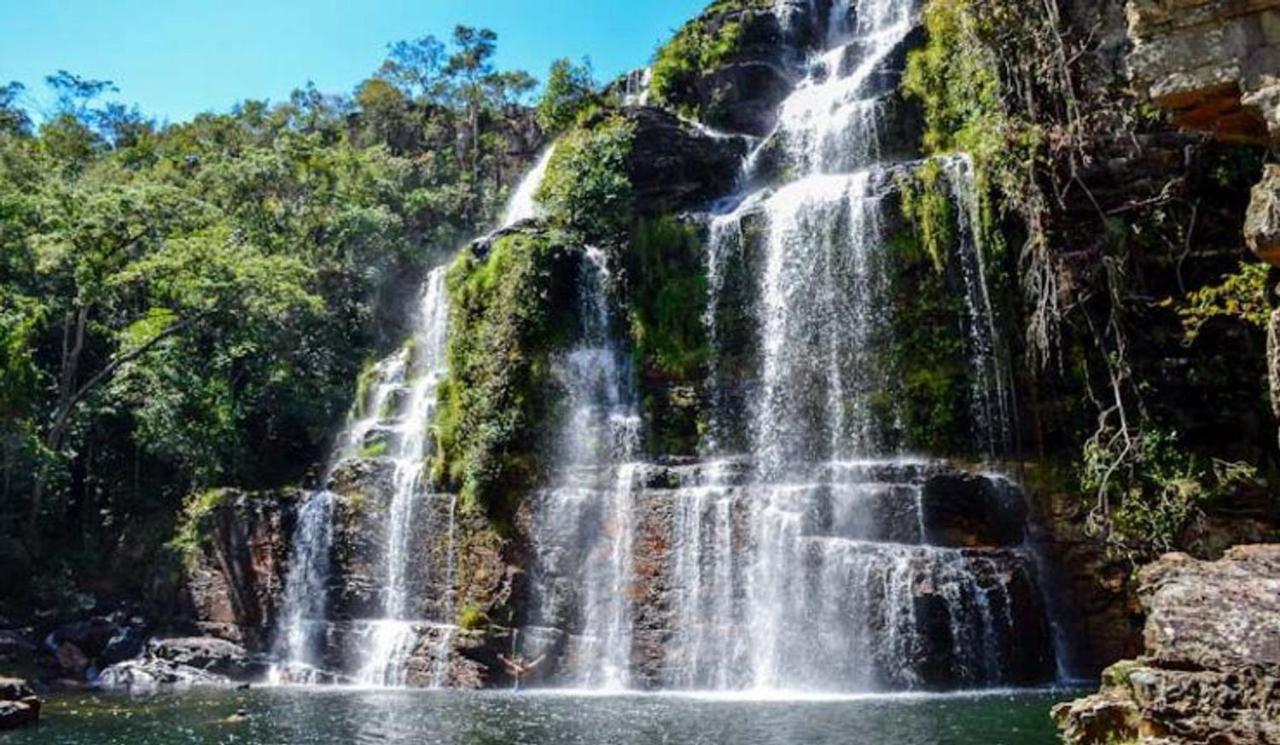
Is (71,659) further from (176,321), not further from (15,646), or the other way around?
(176,321)

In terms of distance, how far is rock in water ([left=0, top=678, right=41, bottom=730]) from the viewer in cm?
1562

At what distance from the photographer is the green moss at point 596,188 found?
1024 inches

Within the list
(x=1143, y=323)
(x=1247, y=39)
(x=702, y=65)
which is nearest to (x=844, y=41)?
(x=702, y=65)

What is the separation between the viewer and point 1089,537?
18.6 metres

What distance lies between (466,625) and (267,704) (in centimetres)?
425

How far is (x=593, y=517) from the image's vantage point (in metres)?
21.4

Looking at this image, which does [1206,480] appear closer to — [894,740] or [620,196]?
[894,740]

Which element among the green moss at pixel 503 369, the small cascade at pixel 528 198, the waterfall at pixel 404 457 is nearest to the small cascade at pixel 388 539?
the waterfall at pixel 404 457

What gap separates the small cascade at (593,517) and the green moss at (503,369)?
637mm

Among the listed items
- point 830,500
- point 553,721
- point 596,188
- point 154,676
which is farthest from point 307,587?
point 830,500

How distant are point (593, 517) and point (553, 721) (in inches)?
257

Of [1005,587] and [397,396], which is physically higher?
[397,396]

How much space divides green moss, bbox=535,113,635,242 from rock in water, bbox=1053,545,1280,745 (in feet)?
62.6


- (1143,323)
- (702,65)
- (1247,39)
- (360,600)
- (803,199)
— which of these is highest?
(702,65)
